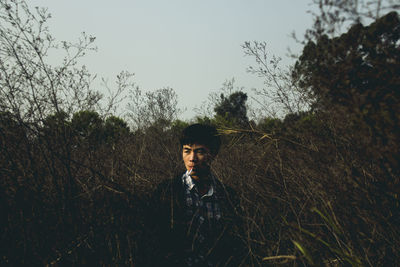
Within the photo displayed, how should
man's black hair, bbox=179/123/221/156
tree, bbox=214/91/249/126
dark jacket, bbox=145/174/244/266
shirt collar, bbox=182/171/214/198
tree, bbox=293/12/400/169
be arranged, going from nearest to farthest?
1. tree, bbox=293/12/400/169
2. dark jacket, bbox=145/174/244/266
3. shirt collar, bbox=182/171/214/198
4. man's black hair, bbox=179/123/221/156
5. tree, bbox=214/91/249/126

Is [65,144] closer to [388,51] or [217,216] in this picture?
[217,216]

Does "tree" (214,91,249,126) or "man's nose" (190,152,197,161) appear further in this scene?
"tree" (214,91,249,126)

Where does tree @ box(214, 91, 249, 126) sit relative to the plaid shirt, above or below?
above

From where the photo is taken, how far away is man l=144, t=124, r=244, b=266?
5.14 feet

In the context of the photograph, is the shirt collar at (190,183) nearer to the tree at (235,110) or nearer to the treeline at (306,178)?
the treeline at (306,178)

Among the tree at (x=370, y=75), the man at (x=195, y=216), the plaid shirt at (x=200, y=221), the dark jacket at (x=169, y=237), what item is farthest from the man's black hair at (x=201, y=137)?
the tree at (x=370, y=75)

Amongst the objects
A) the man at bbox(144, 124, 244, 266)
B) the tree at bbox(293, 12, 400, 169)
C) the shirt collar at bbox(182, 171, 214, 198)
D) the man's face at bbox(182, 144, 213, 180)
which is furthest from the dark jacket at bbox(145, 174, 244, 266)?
the tree at bbox(293, 12, 400, 169)

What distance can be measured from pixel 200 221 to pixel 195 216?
0.23 ft

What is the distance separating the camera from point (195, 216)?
1.73 meters

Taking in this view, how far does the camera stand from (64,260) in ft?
5.15

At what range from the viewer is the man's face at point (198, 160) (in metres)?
1.91

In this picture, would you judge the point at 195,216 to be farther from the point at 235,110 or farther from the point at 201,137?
the point at 235,110

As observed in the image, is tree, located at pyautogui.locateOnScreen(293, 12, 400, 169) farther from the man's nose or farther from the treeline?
the man's nose

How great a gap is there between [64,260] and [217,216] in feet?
3.53
